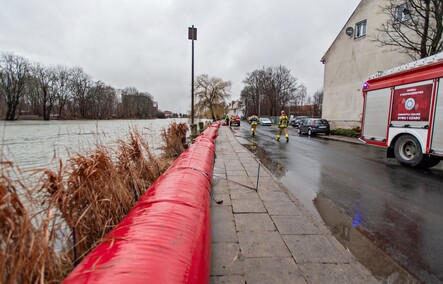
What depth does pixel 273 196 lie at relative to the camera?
156 inches

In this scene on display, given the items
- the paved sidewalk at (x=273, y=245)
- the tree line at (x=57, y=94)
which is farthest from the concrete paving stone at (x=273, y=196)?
the tree line at (x=57, y=94)

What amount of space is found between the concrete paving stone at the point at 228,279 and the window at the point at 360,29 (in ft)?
73.5

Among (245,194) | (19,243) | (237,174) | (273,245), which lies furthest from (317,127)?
(19,243)

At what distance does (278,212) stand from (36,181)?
2974 mm

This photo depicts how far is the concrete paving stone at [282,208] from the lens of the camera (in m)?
3.26

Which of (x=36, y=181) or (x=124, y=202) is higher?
(x=36, y=181)

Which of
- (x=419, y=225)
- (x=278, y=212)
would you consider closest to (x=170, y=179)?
(x=278, y=212)

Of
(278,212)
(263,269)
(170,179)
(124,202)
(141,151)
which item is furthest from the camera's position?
(141,151)

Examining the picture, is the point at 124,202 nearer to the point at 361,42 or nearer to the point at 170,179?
the point at 170,179

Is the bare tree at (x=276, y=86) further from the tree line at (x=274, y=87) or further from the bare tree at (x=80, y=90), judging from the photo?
the bare tree at (x=80, y=90)

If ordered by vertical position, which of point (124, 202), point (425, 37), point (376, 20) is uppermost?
point (376, 20)

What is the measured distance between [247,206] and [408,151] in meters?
6.33

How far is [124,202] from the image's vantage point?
2.69 m

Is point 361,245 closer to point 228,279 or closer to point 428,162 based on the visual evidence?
point 228,279
